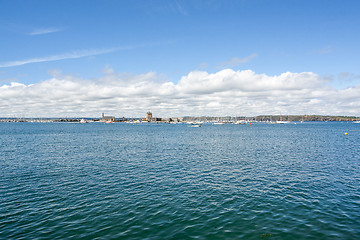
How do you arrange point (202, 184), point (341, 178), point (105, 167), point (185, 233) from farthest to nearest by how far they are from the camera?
1. point (105, 167)
2. point (341, 178)
3. point (202, 184)
4. point (185, 233)

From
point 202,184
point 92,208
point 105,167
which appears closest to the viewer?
point 92,208

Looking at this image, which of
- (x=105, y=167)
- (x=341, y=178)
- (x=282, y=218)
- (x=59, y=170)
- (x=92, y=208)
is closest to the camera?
(x=282, y=218)

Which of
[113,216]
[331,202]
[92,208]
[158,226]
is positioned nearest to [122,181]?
[92,208]

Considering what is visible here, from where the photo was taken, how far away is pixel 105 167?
4203 cm

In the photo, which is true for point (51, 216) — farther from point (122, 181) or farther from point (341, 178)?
point (341, 178)

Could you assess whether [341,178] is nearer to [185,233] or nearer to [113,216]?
[185,233]

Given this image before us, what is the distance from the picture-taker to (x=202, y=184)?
30.8 meters

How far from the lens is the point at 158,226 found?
19031mm

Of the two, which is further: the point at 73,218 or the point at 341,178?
the point at 341,178

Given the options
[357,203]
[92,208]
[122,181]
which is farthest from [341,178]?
[92,208]

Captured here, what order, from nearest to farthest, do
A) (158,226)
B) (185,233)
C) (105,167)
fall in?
(185,233)
(158,226)
(105,167)

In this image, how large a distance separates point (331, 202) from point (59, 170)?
4325 centimetres

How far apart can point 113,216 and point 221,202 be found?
12.0 m

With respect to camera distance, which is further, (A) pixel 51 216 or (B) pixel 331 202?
(B) pixel 331 202
